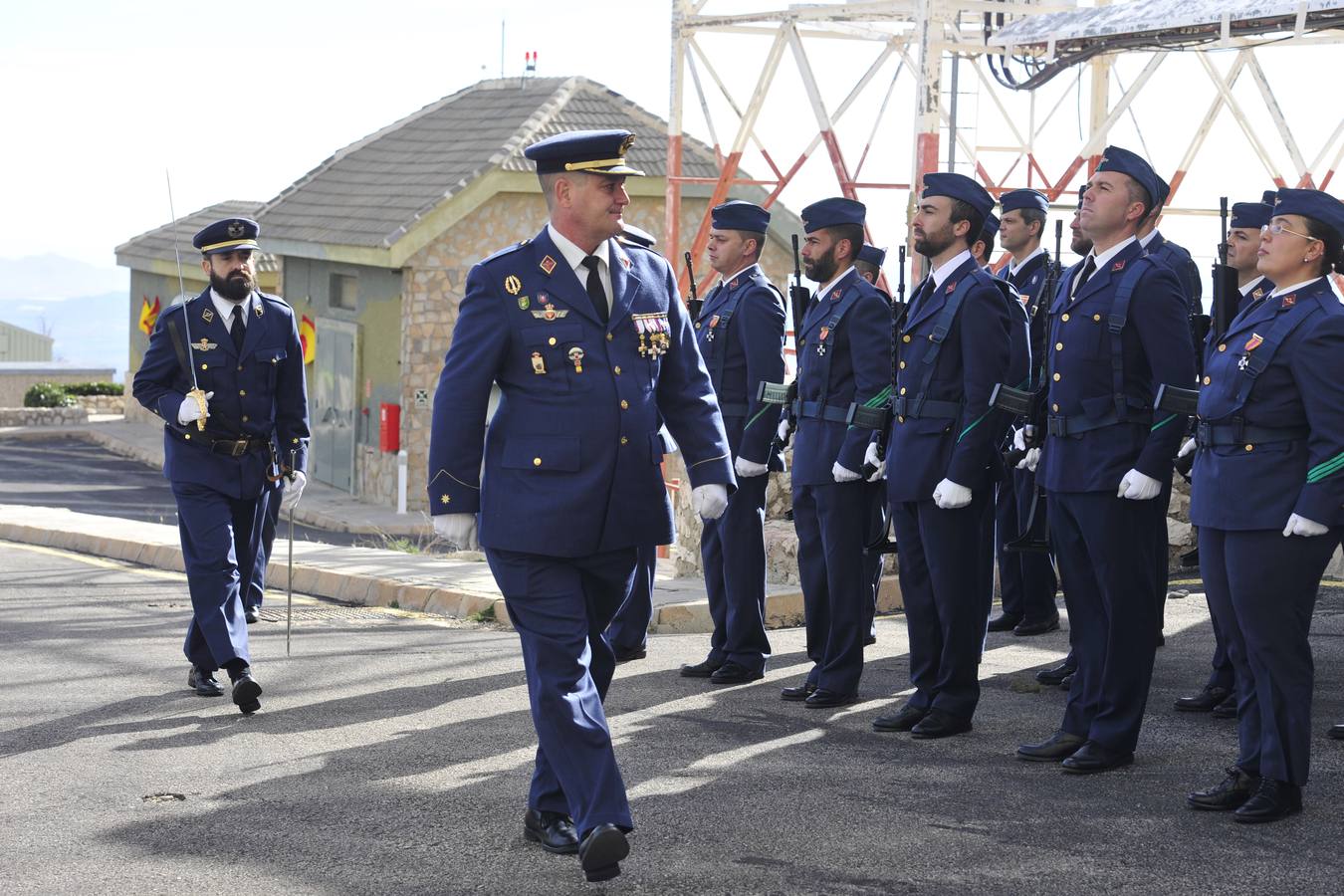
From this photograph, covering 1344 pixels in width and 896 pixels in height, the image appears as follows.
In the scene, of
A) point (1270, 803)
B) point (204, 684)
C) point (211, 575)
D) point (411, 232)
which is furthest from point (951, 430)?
point (411, 232)

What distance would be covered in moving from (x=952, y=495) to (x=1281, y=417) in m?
1.37

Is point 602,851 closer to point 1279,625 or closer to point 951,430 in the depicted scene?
point 1279,625

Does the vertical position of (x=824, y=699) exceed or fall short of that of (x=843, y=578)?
it falls short

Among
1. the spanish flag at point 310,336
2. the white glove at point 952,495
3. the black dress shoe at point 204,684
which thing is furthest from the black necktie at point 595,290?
the spanish flag at point 310,336

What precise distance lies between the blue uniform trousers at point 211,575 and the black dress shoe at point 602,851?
304 cm

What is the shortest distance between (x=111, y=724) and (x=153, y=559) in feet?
19.7

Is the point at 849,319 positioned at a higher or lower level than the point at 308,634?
higher

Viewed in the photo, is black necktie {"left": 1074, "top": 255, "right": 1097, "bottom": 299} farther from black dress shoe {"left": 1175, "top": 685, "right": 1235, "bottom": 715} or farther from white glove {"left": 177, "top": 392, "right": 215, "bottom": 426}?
white glove {"left": 177, "top": 392, "right": 215, "bottom": 426}

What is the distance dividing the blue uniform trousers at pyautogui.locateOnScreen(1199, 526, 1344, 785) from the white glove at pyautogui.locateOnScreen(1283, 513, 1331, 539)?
0.09 metres

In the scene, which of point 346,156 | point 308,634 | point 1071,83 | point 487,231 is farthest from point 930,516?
point 346,156

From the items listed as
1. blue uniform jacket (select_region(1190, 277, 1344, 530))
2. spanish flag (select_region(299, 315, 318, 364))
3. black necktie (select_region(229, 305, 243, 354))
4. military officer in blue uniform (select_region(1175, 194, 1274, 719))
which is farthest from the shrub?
blue uniform jacket (select_region(1190, 277, 1344, 530))

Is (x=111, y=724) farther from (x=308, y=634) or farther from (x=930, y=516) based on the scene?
(x=930, y=516)

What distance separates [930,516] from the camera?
22.5 feet

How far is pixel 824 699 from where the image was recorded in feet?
24.4
